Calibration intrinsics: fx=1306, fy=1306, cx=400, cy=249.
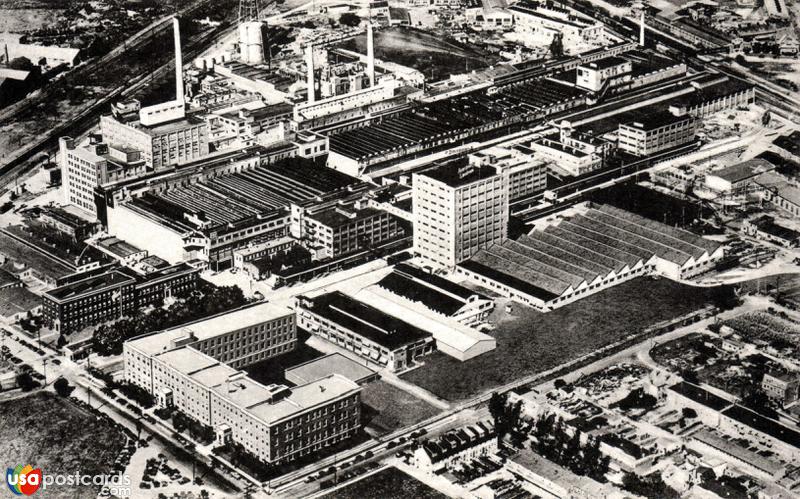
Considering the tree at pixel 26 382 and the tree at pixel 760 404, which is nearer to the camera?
the tree at pixel 760 404

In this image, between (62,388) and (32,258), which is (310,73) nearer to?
(32,258)

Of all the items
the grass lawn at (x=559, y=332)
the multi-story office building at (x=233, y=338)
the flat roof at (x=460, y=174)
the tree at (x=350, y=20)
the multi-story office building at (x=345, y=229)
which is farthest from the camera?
the tree at (x=350, y=20)

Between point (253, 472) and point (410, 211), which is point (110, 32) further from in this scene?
point (253, 472)

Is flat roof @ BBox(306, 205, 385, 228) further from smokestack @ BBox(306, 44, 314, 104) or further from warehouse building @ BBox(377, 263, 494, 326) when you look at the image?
smokestack @ BBox(306, 44, 314, 104)

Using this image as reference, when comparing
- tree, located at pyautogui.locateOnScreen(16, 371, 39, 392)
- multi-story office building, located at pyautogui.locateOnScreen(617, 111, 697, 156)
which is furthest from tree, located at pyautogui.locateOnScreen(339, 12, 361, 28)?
tree, located at pyautogui.locateOnScreen(16, 371, 39, 392)

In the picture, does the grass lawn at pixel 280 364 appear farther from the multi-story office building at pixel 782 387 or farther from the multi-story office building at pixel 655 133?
the multi-story office building at pixel 655 133

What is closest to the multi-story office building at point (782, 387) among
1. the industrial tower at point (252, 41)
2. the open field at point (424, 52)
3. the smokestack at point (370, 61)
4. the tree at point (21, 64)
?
the smokestack at point (370, 61)

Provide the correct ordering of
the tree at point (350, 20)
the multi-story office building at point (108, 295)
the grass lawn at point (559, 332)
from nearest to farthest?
1. the grass lawn at point (559, 332)
2. the multi-story office building at point (108, 295)
3. the tree at point (350, 20)
